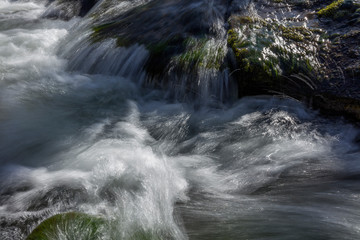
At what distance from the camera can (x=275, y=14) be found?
6.57 metres

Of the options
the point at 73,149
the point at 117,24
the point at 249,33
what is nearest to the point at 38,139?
the point at 73,149

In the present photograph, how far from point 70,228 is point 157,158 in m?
1.57

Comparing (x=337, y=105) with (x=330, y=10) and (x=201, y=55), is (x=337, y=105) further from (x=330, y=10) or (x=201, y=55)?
(x=330, y=10)

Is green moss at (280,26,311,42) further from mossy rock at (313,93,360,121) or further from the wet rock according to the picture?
the wet rock

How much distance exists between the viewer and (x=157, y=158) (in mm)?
4160

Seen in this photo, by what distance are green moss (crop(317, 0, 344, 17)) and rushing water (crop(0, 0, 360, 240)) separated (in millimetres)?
2431

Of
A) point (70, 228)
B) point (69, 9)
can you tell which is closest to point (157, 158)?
point (70, 228)

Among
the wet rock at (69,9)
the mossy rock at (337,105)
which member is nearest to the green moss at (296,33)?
the mossy rock at (337,105)

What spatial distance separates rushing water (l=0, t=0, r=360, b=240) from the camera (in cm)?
318

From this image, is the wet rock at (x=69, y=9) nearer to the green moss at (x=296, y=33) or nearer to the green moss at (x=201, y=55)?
the green moss at (x=201, y=55)

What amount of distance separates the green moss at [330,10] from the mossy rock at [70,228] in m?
5.74

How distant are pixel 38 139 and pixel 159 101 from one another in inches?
77.4

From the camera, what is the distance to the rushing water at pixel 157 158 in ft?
10.4

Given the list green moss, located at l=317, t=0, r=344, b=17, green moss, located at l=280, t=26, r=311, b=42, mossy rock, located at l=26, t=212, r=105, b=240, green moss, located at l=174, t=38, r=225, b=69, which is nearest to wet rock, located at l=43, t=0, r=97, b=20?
green moss, located at l=174, t=38, r=225, b=69
